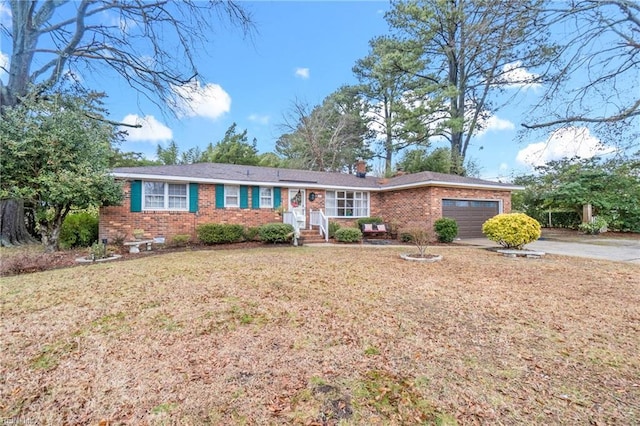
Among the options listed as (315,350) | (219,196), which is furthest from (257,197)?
(315,350)

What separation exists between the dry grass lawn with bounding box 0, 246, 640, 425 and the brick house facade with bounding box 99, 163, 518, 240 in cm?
502

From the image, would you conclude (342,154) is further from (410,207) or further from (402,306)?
(402,306)

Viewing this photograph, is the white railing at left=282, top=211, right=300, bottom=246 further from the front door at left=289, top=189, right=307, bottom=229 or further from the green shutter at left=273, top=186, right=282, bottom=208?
the front door at left=289, top=189, right=307, bottom=229

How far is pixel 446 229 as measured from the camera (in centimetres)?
1229

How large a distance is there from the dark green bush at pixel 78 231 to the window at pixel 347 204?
9543 millimetres

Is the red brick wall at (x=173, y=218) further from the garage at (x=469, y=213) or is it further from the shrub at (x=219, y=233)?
the garage at (x=469, y=213)

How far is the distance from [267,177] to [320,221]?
3.20 metres

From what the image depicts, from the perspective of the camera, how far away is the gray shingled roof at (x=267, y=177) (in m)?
10.6

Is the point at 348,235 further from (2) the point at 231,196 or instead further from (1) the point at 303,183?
(2) the point at 231,196

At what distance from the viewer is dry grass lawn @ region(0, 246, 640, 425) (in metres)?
2.21

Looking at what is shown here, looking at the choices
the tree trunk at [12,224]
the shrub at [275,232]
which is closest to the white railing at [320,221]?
the shrub at [275,232]

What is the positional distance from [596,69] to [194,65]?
12318mm

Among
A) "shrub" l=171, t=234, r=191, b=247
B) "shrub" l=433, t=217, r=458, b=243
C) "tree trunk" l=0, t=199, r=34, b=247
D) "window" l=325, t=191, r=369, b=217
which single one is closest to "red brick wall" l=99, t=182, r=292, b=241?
"shrub" l=171, t=234, r=191, b=247

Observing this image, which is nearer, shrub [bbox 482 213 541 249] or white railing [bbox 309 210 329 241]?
shrub [bbox 482 213 541 249]
